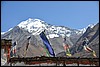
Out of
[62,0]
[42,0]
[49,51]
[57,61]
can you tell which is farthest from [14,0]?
[57,61]

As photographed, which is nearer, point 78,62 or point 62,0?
point 62,0

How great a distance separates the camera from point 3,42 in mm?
28172

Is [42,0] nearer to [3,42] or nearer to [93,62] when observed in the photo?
[3,42]

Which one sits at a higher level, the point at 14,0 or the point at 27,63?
the point at 14,0

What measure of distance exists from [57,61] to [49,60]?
3.33ft

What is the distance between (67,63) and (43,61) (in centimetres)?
272

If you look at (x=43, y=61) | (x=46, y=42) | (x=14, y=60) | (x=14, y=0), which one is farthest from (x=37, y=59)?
(x=14, y=0)

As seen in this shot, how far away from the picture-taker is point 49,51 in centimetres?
2789

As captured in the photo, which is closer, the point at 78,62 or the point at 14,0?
the point at 14,0

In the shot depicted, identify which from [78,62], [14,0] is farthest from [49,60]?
[14,0]

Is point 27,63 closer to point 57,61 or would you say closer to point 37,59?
point 37,59

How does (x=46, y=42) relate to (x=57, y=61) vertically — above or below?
above

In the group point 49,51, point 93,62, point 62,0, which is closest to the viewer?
point 62,0

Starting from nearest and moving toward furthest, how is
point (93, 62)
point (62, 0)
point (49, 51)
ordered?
1. point (62, 0)
2. point (49, 51)
3. point (93, 62)
